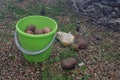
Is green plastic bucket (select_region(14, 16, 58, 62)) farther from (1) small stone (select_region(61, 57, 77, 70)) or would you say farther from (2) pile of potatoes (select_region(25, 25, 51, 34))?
(1) small stone (select_region(61, 57, 77, 70))

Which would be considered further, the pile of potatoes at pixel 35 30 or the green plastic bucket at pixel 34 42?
the pile of potatoes at pixel 35 30

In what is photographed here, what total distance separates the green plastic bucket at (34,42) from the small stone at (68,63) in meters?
0.26

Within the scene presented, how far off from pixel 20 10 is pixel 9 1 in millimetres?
424

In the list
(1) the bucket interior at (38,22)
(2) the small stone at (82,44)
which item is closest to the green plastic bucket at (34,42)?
(1) the bucket interior at (38,22)

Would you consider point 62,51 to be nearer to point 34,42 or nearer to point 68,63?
point 68,63

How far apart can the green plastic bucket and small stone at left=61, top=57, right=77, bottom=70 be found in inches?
10.1

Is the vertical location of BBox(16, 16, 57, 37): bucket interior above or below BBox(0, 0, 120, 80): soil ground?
above

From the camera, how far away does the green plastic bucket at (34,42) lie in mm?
2723

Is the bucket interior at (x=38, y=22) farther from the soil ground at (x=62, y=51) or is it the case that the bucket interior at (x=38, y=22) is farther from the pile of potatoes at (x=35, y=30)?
the soil ground at (x=62, y=51)

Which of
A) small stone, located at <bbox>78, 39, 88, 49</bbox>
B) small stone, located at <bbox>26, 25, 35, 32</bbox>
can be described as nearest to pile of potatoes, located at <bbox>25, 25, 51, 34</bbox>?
small stone, located at <bbox>26, 25, 35, 32</bbox>

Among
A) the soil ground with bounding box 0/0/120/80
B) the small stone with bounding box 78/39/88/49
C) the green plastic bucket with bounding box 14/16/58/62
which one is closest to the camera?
the green plastic bucket with bounding box 14/16/58/62

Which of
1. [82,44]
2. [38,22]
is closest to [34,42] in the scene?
[38,22]

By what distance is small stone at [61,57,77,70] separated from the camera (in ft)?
9.41

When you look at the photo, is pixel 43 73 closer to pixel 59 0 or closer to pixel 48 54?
pixel 48 54
